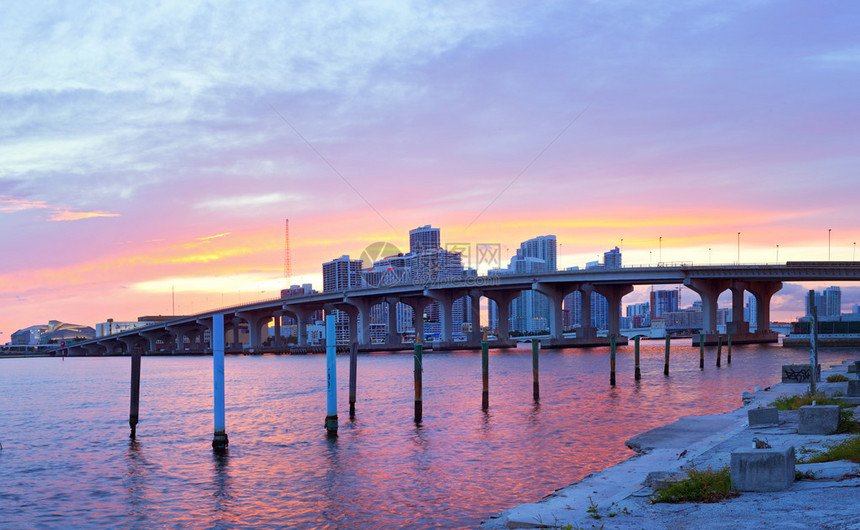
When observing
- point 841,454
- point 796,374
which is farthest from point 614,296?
point 841,454

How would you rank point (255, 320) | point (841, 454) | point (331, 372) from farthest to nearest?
point (255, 320)
point (331, 372)
point (841, 454)

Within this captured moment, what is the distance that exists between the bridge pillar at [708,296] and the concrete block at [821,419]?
351ft

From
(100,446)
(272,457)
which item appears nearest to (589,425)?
(272,457)

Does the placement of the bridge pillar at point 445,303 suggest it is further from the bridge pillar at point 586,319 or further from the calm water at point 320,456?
the calm water at point 320,456

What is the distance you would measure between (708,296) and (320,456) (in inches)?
4289

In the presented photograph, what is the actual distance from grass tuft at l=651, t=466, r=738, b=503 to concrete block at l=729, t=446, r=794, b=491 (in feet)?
0.76

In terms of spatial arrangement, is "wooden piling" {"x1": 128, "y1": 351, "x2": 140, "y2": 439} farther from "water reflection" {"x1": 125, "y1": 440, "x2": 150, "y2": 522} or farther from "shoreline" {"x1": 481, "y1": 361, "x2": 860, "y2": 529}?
"shoreline" {"x1": 481, "y1": 361, "x2": 860, "y2": 529}

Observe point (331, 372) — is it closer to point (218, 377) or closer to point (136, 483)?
point (218, 377)

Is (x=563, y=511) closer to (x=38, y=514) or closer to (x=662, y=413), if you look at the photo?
(x=38, y=514)

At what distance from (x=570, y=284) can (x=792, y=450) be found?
12105 cm

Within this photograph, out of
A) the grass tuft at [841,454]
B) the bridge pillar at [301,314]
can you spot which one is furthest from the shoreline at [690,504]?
the bridge pillar at [301,314]

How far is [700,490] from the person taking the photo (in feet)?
40.0

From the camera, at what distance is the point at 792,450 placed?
1222 cm

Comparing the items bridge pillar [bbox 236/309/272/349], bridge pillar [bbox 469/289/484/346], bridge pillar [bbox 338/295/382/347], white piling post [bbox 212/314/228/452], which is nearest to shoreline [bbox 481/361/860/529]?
white piling post [bbox 212/314/228/452]
